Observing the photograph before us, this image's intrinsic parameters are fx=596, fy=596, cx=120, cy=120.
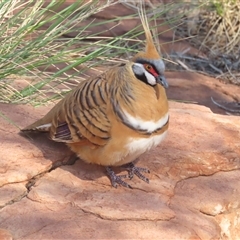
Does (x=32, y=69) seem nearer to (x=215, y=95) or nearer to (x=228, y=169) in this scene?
(x=228, y=169)

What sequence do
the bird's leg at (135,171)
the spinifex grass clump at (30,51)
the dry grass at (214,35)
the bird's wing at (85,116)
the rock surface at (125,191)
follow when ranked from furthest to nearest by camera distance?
1. the dry grass at (214,35)
2. the spinifex grass clump at (30,51)
3. the bird's leg at (135,171)
4. the bird's wing at (85,116)
5. the rock surface at (125,191)

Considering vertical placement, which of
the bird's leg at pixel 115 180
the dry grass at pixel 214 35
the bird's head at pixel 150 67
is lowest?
the dry grass at pixel 214 35

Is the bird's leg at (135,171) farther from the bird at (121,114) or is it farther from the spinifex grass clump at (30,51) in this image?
the spinifex grass clump at (30,51)

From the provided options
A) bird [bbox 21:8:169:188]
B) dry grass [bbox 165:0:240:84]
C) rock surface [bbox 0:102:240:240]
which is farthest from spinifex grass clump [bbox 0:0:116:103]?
dry grass [bbox 165:0:240:84]

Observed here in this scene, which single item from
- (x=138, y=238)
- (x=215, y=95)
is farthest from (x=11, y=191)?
(x=215, y=95)

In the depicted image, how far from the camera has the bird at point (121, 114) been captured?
→ 296 centimetres

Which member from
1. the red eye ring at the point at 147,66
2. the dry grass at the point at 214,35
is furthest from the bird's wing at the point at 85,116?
the dry grass at the point at 214,35

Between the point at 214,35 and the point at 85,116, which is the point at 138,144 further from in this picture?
the point at 214,35

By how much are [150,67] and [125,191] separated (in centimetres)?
67

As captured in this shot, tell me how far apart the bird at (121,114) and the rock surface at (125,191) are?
16 centimetres

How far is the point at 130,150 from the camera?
9.77ft

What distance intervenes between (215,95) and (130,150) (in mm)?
3464

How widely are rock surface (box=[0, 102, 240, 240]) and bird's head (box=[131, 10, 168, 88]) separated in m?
0.60

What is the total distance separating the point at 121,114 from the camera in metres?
3.00
